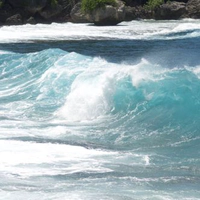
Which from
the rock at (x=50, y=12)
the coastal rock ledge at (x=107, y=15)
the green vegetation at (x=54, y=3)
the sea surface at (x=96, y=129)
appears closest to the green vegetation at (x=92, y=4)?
the coastal rock ledge at (x=107, y=15)

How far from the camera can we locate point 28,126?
13.3 m

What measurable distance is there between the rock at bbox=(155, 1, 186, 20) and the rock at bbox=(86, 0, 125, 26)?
4.75 m

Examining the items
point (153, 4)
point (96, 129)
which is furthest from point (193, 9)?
point (96, 129)

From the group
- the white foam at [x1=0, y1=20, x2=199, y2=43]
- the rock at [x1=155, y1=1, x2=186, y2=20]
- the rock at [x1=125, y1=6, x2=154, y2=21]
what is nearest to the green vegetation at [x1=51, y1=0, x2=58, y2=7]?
the white foam at [x1=0, y1=20, x2=199, y2=43]

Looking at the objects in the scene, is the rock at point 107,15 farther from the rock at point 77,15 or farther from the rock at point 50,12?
the rock at point 50,12

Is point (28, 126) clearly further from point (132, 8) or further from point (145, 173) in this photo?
point (132, 8)

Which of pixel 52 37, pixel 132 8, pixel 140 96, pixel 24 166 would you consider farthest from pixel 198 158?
pixel 132 8

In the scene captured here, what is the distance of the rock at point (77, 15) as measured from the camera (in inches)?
1700

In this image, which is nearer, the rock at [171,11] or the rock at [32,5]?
the rock at [32,5]

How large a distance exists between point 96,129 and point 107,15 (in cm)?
2892

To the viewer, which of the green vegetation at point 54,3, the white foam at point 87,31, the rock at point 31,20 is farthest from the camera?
the green vegetation at point 54,3

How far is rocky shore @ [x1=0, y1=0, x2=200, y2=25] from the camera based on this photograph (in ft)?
136

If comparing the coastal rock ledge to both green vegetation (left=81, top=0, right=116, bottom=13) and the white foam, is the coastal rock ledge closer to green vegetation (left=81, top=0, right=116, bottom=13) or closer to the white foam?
green vegetation (left=81, top=0, right=116, bottom=13)

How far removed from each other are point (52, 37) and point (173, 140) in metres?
22.8
